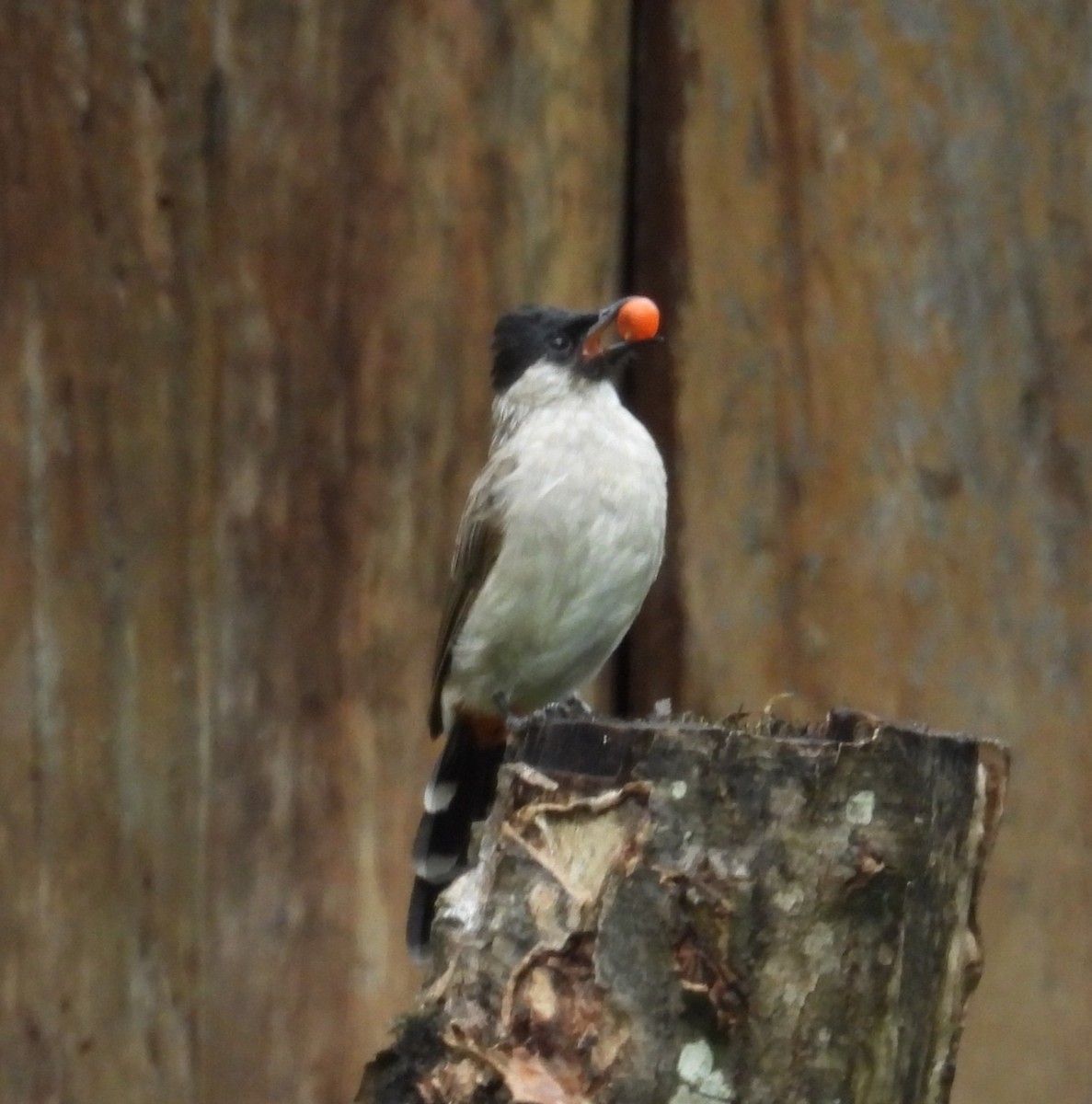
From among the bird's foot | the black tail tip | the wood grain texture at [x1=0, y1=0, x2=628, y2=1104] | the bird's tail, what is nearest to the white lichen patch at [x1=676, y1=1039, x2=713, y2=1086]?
the bird's foot

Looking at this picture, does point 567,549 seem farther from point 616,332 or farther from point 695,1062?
point 695,1062

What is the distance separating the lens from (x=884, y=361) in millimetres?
3836

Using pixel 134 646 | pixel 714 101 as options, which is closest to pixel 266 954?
pixel 134 646

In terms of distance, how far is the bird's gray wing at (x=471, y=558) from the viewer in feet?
11.8

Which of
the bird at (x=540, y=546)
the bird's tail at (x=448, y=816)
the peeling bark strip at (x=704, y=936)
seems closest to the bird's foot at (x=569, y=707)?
the bird at (x=540, y=546)

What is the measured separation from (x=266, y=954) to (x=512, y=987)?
1.51 meters

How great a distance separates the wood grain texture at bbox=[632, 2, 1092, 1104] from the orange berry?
0.31 m

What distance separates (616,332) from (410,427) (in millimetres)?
452

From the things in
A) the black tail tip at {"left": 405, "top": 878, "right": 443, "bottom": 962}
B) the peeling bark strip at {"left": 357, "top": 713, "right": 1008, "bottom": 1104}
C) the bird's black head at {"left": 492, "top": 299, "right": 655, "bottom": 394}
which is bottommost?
the black tail tip at {"left": 405, "top": 878, "right": 443, "bottom": 962}

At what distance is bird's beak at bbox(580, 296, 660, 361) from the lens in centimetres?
349

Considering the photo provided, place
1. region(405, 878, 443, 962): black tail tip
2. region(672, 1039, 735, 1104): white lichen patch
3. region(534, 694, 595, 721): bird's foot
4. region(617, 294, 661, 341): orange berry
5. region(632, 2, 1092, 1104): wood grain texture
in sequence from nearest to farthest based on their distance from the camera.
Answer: region(672, 1039, 735, 1104): white lichen patch < region(534, 694, 595, 721): bird's foot < region(617, 294, 661, 341): orange berry < region(405, 878, 443, 962): black tail tip < region(632, 2, 1092, 1104): wood grain texture

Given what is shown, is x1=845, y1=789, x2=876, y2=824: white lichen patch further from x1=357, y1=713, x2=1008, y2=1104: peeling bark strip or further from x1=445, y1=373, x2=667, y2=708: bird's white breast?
x1=445, y1=373, x2=667, y2=708: bird's white breast

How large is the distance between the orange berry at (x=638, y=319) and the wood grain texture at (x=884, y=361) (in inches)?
12.2

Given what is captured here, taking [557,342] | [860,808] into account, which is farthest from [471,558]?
[860,808]
